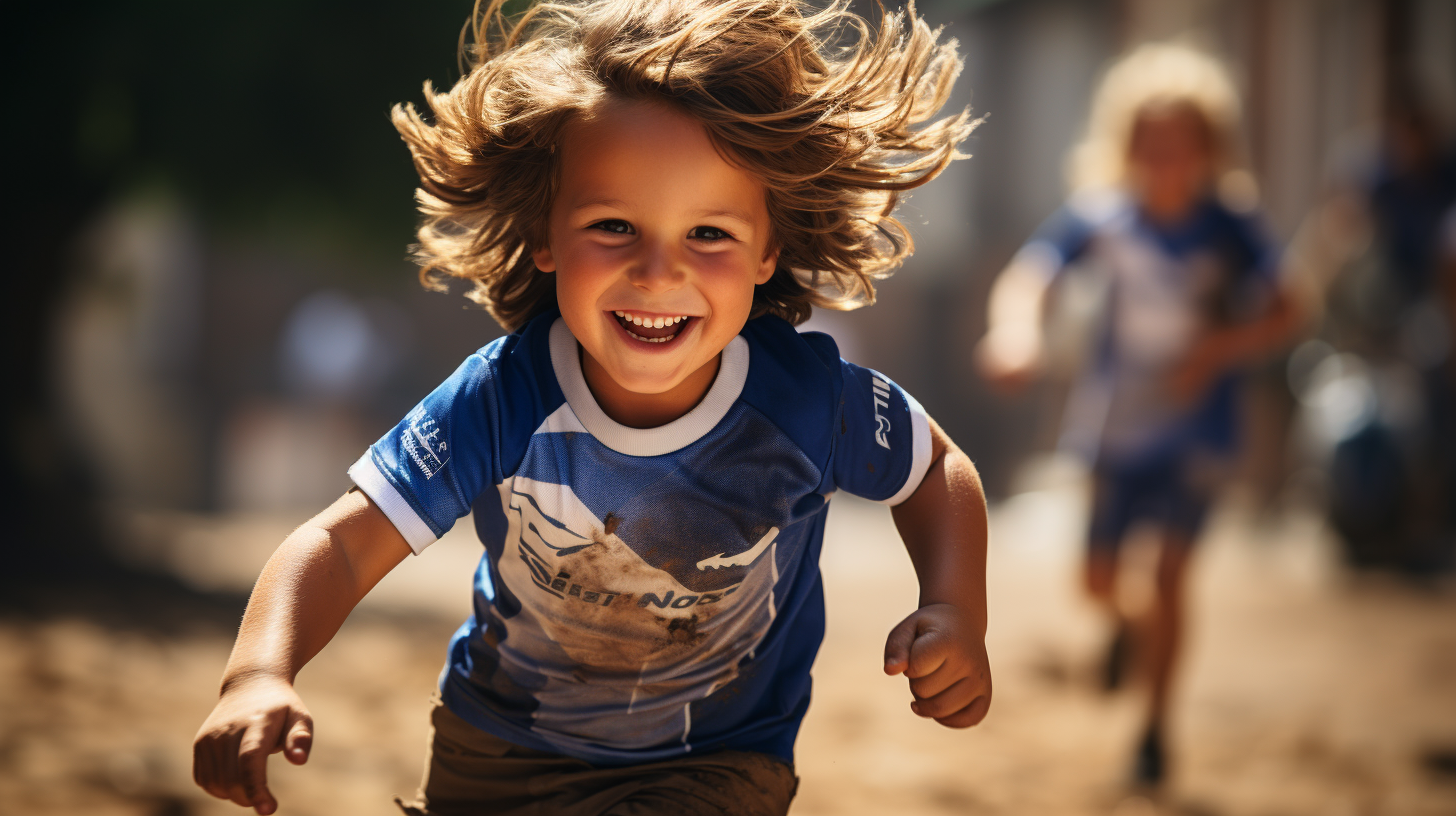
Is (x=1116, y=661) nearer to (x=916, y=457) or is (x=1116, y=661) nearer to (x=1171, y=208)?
(x=1171, y=208)

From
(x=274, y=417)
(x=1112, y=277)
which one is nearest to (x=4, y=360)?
(x=1112, y=277)

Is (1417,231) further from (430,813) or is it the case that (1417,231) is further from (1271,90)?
(430,813)

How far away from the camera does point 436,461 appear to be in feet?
5.41

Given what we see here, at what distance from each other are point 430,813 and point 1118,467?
8.91ft

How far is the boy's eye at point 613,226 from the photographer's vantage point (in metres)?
1.70

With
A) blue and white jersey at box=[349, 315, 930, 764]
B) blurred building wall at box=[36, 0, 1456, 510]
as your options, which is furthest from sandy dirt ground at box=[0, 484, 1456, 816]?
blurred building wall at box=[36, 0, 1456, 510]

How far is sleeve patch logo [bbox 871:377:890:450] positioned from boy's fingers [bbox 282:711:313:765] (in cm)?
88

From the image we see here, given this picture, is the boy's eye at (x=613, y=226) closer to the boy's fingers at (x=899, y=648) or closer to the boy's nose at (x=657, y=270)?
the boy's nose at (x=657, y=270)

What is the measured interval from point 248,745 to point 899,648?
780 millimetres

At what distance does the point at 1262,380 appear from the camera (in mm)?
9039

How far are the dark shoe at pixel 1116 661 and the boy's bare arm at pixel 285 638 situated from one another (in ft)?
12.0

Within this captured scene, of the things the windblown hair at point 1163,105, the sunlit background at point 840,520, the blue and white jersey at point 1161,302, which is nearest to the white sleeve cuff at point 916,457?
the sunlit background at point 840,520

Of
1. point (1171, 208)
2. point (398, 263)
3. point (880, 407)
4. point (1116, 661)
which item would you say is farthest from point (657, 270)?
point (398, 263)

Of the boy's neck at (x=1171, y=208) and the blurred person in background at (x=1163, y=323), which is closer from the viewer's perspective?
the blurred person in background at (x=1163, y=323)
